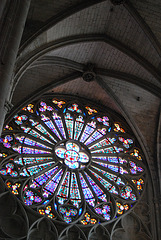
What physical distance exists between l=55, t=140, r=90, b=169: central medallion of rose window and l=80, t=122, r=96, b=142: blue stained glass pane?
0.53m

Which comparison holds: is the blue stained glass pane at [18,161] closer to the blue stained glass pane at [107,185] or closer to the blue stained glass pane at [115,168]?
the blue stained glass pane at [107,185]

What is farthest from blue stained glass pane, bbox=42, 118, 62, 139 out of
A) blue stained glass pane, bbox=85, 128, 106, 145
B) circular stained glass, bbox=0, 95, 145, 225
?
blue stained glass pane, bbox=85, 128, 106, 145

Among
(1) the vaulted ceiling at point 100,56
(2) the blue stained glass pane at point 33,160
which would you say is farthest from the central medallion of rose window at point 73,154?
(1) the vaulted ceiling at point 100,56

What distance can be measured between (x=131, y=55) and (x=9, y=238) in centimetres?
716

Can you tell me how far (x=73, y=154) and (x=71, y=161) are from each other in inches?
15.1

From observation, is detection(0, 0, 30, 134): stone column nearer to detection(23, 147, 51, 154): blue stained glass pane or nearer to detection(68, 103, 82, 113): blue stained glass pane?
detection(23, 147, 51, 154): blue stained glass pane

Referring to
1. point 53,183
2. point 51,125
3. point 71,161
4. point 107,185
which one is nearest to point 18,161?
point 53,183

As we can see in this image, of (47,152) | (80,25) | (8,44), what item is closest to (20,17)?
(8,44)

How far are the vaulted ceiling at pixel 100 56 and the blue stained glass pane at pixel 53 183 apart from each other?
2.89 meters

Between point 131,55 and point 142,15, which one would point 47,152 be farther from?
point 142,15

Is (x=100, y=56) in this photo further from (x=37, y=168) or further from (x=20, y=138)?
(x=37, y=168)

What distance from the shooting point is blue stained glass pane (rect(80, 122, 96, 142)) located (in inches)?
566

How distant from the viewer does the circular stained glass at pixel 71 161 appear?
39.2 feet

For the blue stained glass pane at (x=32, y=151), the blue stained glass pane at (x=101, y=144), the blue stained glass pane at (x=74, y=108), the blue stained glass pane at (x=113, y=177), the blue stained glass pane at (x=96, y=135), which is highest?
the blue stained glass pane at (x=74, y=108)
